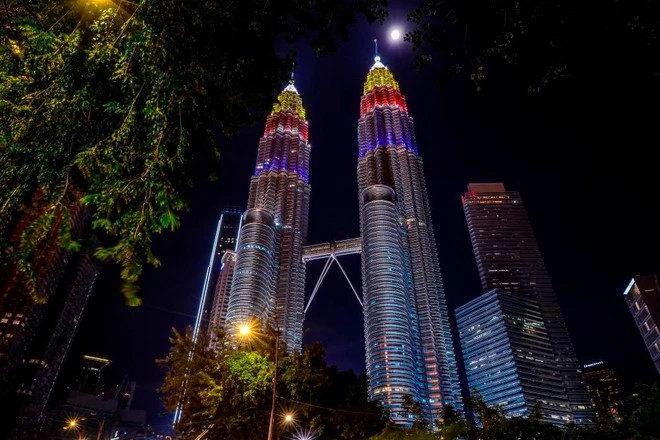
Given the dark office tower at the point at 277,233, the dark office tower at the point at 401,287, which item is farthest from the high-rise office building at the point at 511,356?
the dark office tower at the point at 277,233

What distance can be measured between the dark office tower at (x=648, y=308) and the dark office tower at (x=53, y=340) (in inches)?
5247

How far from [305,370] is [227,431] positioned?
474cm

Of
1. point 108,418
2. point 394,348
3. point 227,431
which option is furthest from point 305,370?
point 108,418

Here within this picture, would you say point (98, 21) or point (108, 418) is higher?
point (108, 418)

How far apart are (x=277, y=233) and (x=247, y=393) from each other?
386 ft

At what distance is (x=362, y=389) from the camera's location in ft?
77.0

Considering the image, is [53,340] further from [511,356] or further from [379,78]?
[511,356]

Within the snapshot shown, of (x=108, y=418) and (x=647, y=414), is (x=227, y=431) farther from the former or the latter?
(x=108, y=418)

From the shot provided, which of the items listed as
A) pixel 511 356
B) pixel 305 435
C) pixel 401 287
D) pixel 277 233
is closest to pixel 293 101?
pixel 277 233

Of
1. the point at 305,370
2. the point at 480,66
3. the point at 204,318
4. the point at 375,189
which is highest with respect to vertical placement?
the point at 375,189

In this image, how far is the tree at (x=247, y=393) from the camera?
738 inches

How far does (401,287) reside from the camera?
114750 millimetres

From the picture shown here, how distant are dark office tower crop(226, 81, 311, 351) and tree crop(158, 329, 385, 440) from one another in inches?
3334

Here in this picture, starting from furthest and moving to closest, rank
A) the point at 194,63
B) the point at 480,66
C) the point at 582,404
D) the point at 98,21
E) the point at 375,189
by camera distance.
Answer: the point at 582,404
the point at 375,189
the point at 480,66
the point at 194,63
the point at 98,21
